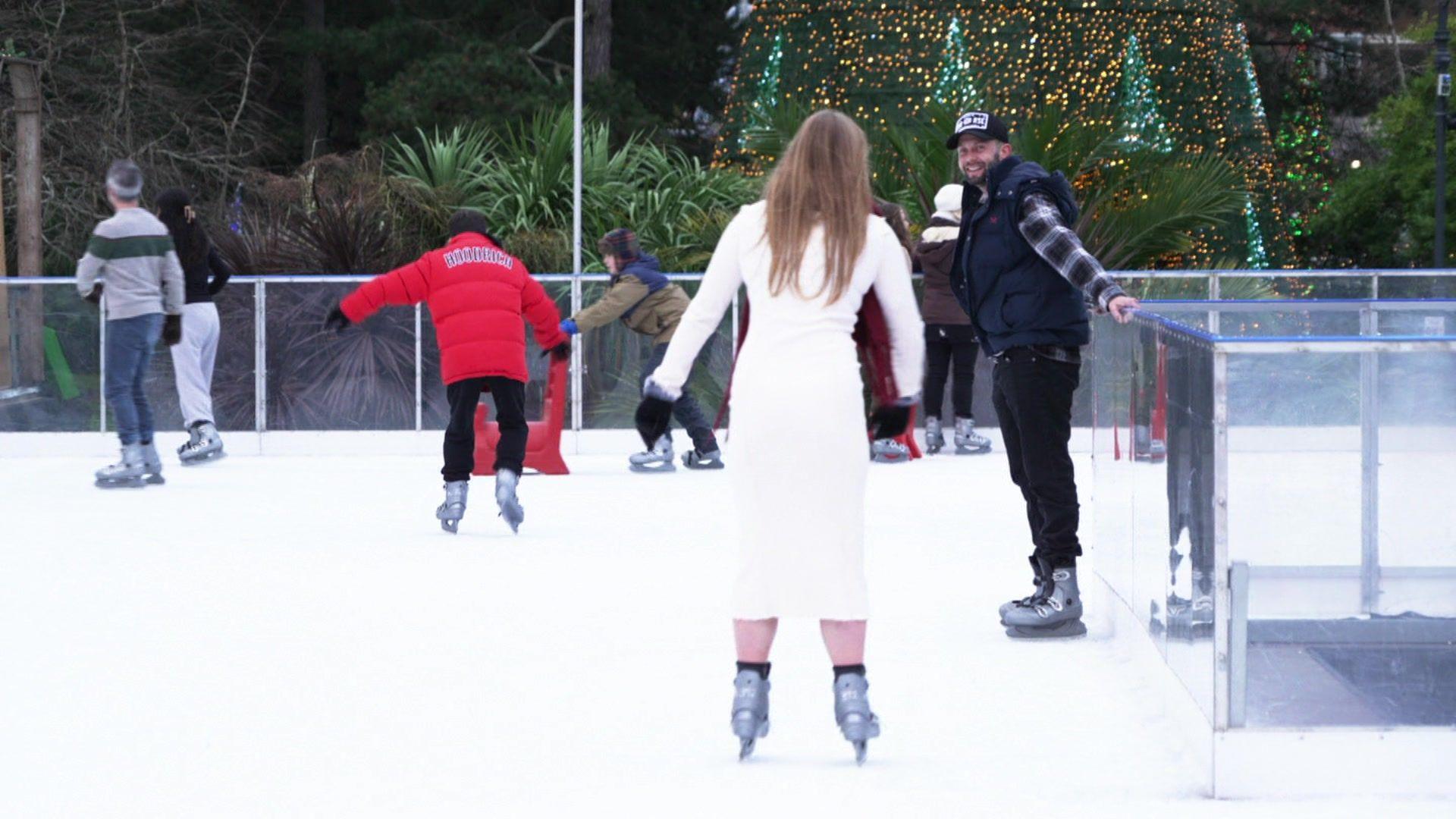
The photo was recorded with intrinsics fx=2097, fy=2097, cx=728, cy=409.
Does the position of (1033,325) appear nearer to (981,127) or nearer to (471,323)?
(981,127)

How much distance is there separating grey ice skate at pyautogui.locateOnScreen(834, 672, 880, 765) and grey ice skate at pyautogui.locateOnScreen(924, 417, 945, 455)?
825 centimetres

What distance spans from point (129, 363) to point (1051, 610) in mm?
6168

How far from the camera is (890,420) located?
16.3ft

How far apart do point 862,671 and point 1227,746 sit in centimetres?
83

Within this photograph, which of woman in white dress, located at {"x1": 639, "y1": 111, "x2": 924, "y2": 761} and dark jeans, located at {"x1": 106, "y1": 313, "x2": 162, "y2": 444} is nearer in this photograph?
woman in white dress, located at {"x1": 639, "y1": 111, "x2": 924, "y2": 761}

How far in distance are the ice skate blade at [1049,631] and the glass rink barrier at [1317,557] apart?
1.30 metres

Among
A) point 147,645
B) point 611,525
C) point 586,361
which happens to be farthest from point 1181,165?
point 147,645

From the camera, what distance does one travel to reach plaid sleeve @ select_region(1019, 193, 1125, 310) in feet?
19.4

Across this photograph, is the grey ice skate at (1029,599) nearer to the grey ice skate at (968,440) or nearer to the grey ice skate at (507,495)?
the grey ice skate at (507,495)

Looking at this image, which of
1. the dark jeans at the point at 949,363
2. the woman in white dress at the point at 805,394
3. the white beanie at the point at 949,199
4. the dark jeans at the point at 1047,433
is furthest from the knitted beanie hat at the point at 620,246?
the woman in white dress at the point at 805,394

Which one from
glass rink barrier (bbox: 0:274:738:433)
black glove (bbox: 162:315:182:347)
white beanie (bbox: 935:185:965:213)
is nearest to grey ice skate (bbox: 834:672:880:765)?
black glove (bbox: 162:315:182:347)

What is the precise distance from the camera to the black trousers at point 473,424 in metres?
8.89

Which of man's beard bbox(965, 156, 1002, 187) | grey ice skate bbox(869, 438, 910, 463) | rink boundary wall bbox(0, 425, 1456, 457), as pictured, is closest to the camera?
man's beard bbox(965, 156, 1002, 187)

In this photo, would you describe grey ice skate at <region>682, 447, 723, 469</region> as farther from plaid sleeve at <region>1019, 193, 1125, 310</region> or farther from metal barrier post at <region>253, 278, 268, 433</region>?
plaid sleeve at <region>1019, 193, 1125, 310</region>
